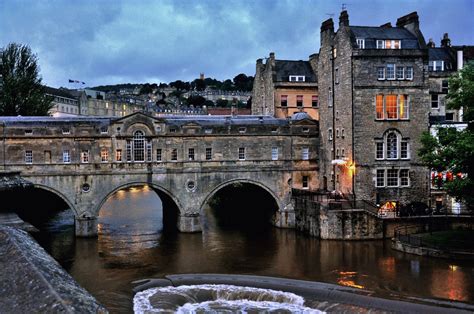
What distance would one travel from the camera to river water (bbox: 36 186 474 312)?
30656mm

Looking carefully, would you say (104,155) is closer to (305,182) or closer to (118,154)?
(118,154)

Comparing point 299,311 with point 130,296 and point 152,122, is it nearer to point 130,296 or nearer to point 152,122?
point 130,296

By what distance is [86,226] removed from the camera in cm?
4625

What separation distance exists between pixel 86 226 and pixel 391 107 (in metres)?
27.1

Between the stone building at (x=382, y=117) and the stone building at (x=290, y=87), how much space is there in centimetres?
1478

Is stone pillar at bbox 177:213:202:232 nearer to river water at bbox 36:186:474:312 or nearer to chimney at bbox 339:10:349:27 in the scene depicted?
river water at bbox 36:186:474:312

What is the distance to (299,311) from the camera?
2711 centimetres

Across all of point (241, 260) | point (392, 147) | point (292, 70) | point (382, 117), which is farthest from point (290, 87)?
point (241, 260)

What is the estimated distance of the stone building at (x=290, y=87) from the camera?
62.8 metres

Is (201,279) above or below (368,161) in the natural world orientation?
below

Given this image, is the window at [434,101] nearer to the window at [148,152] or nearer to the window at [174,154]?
the window at [174,154]

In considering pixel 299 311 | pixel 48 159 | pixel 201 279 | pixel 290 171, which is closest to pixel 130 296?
pixel 201 279

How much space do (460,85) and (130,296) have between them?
23.4 m

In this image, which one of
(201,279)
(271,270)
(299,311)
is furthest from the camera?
(271,270)
